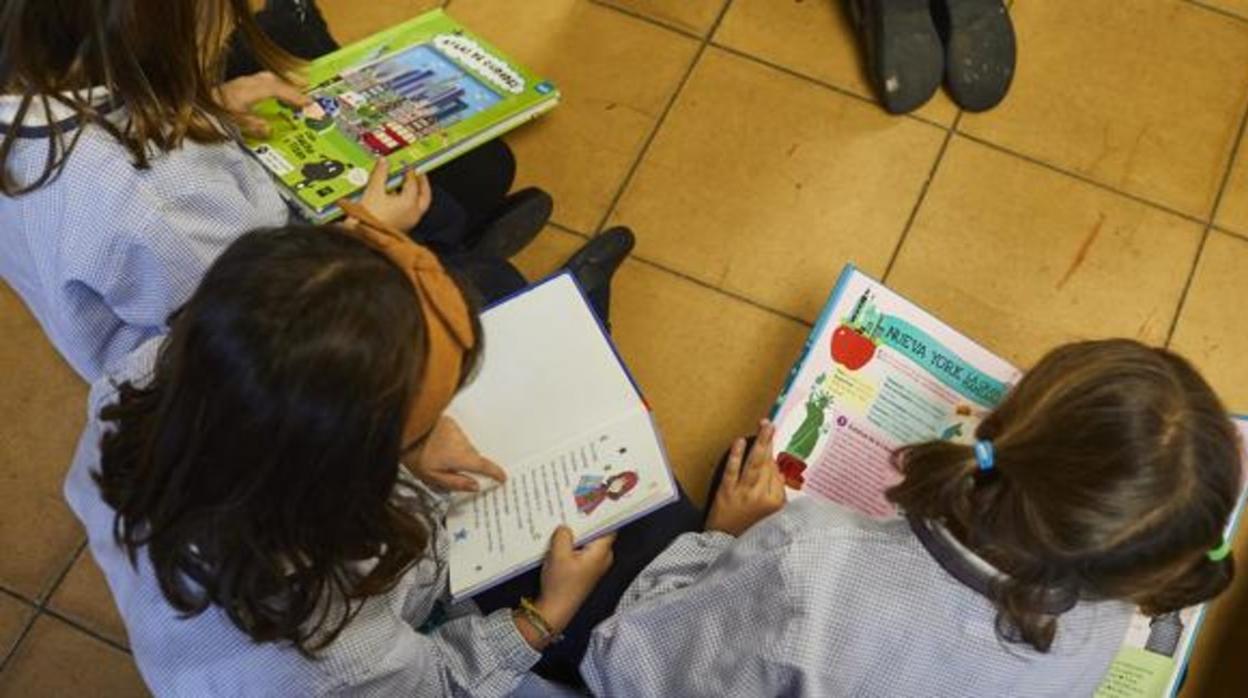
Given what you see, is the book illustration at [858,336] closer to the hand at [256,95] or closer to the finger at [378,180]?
the finger at [378,180]

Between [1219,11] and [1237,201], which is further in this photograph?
[1219,11]

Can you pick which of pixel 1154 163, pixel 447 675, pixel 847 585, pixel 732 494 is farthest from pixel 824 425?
pixel 1154 163

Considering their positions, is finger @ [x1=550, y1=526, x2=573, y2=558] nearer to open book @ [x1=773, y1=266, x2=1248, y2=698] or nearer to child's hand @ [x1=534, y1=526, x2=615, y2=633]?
child's hand @ [x1=534, y1=526, x2=615, y2=633]

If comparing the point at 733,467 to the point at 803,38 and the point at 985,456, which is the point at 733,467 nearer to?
the point at 985,456

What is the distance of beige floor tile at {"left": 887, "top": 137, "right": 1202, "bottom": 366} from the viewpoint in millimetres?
1346

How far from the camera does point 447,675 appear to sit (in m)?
0.88

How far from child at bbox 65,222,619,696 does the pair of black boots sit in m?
0.91

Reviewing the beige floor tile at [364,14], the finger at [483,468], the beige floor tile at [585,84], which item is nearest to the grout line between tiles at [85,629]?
the finger at [483,468]

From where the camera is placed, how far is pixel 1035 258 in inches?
54.2

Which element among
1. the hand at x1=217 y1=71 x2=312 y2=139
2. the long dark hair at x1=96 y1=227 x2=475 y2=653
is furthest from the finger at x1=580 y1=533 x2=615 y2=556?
the hand at x1=217 y1=71 x2=312 y2=139

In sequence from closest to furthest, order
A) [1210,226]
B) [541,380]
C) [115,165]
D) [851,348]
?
[115,165]
[541,380]
[851,348]
[1210,226]

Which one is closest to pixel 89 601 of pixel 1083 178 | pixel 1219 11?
pixel 1083 178

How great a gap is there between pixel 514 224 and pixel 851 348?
0.44 meters

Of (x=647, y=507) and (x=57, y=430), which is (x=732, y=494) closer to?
(x=647, y=507)
